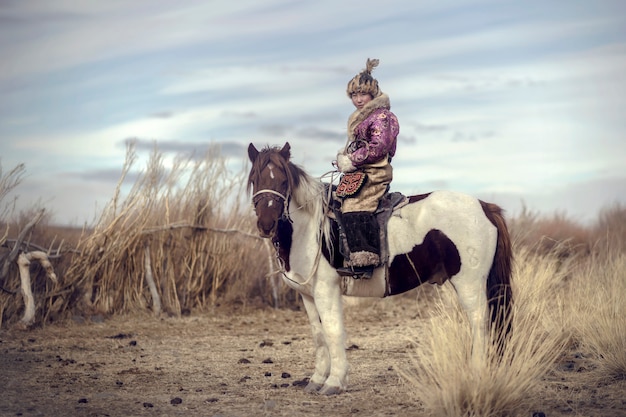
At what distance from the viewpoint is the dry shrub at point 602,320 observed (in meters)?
6.69

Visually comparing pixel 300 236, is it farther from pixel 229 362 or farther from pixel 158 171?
pixel 158 171

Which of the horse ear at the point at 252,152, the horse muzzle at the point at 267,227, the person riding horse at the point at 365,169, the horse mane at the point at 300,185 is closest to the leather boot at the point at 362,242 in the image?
the person riding horse at the point at 365,169

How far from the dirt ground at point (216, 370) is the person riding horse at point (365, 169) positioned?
1090mm

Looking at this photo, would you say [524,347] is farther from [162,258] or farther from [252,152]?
[162,258]

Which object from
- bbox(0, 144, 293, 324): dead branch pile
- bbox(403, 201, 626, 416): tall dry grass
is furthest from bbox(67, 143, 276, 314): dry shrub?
bbox(403, 201, 626, 416): tall dry grass

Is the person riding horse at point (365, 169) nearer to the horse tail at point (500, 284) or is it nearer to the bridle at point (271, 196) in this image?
the bridle at point (271, 196)

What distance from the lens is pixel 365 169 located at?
587 centimetres

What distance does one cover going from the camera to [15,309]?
32.7 feet

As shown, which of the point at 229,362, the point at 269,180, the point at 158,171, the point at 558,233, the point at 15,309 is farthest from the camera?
the point at 558,233

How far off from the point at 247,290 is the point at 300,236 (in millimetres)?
6103

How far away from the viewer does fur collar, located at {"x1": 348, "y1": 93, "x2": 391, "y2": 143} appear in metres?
5.88

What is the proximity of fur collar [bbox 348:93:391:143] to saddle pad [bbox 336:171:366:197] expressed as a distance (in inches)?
11.9

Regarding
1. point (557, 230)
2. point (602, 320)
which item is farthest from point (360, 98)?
point (557, 230)

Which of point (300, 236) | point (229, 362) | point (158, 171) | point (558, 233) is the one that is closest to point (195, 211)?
point (158, 171)
